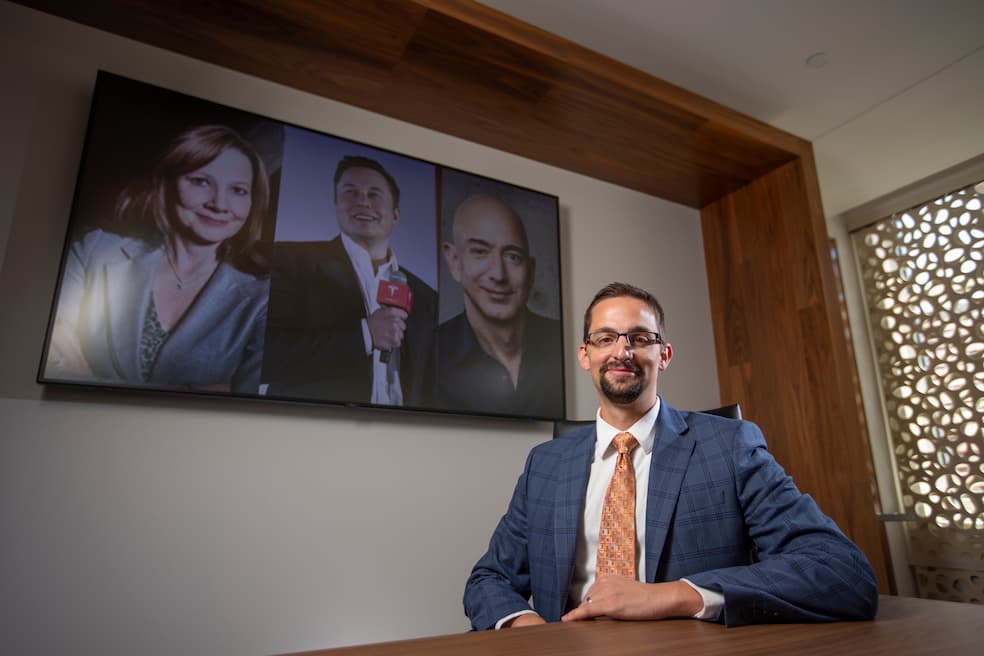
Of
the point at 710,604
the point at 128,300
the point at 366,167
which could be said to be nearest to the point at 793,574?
the point at 710,604

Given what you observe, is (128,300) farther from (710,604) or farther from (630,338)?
(710,604)

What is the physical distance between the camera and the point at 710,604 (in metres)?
0.96

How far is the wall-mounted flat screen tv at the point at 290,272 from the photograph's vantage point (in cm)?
198

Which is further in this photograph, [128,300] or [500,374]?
[500,374]

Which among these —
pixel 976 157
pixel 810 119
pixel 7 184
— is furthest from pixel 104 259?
pixel 976 157

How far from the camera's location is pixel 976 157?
3.27 metres

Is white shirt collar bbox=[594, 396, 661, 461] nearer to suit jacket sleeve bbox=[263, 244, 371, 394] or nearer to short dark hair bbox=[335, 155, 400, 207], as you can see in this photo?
suit jacket sleeve bbox=[263, 244, 371, 394]

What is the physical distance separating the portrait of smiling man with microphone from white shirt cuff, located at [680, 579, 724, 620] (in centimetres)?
157

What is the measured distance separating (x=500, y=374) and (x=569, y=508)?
1276 millimetres

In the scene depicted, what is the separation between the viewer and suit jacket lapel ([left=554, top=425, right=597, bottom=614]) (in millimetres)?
1338

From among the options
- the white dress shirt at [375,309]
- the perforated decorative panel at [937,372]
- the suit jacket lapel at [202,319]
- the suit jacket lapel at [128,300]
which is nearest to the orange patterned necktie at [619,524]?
the white dress shirt at [375,309]

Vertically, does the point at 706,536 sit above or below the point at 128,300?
below

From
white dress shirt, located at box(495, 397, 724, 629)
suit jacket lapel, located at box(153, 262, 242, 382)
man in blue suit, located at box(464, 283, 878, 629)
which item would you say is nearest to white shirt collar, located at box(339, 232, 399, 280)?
suit jacket lapel, located at box(153, 262, 242, 382)

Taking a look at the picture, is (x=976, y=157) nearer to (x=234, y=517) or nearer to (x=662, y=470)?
(x=662, y=470)
